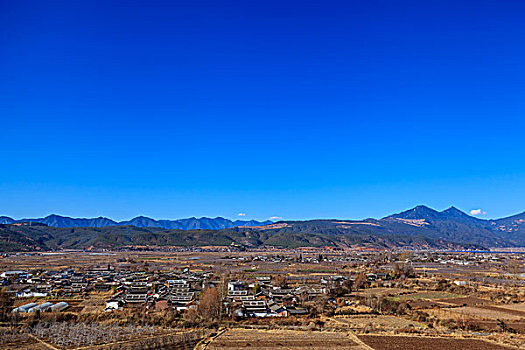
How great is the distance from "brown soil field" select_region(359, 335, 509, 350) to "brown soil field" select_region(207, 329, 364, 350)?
1.22 metres

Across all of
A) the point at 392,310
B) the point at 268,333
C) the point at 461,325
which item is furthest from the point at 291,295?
the point at 461,325

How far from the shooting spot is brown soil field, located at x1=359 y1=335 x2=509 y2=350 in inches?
775

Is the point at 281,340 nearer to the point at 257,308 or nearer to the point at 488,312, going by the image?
the point at 257,308

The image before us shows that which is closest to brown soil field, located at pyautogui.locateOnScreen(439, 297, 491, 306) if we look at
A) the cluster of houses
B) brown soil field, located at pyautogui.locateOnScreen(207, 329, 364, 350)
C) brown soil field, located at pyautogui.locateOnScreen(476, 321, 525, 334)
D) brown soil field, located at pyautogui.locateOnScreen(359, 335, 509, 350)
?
brown soil field, located at pyautogui.locateOnScreen(476, 321, 525, 334)

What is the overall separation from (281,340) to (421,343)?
7.71m

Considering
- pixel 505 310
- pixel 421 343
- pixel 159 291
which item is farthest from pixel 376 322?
pixel 159 291

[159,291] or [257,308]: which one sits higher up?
[159,291]

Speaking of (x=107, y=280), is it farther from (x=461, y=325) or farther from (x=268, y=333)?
(x=461, y=325)

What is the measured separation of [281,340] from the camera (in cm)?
2070

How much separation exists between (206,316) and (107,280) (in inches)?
946

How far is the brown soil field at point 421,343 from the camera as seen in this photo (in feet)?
Answer: 64.5

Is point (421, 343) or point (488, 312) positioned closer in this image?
point (421, 343)

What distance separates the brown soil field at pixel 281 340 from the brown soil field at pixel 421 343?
1.22 metres

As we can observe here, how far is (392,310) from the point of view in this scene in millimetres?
28562
